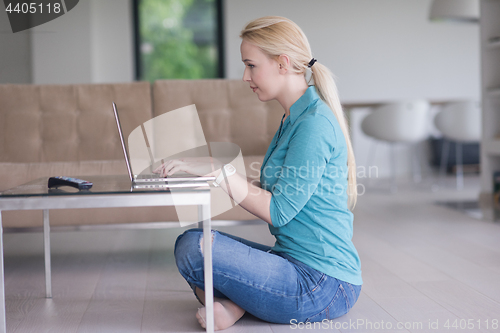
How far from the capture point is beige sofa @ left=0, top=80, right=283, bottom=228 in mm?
2449

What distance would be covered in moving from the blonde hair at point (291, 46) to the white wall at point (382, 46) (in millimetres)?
4224

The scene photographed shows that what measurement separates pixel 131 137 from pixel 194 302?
4.26 ft

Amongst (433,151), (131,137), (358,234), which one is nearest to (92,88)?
(131,137)

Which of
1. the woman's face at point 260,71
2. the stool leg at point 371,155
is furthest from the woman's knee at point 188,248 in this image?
the stool leg at point 371,155

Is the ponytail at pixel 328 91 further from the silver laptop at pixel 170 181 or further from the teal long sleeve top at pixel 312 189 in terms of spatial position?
the silver laptop at pixel 170 181

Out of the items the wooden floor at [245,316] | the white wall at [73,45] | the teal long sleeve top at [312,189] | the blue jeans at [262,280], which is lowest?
the wooden floor at [245,316]

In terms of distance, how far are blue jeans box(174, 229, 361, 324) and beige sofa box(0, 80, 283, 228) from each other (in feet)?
3.83

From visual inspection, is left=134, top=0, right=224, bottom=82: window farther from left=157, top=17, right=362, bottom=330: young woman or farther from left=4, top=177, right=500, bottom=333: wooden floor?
left=157, top=17, right=362, bottom=330: young woman

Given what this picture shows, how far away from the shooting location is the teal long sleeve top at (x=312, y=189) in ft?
3.69

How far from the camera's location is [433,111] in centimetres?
565

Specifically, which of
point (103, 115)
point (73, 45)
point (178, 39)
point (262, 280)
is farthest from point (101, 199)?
point (178, 39)

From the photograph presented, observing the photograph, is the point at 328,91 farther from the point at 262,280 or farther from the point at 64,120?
the point at 64,120

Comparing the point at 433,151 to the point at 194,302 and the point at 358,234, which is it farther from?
the point at 194,302

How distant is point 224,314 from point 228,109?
148 centimetres
